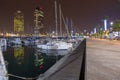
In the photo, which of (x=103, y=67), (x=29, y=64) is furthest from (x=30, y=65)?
(x=103, y=67)

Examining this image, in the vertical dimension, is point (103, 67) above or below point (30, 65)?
above

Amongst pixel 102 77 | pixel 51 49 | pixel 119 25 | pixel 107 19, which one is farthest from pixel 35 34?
pixel 102 77

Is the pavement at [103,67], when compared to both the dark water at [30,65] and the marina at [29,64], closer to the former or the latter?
the marina at [29,64]

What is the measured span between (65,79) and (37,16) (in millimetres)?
162076

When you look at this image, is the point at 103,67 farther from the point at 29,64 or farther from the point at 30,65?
the point at 29,64

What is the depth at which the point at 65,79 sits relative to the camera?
41.7 ft

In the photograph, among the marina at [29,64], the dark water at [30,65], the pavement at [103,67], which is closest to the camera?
the pavement at [103,67]

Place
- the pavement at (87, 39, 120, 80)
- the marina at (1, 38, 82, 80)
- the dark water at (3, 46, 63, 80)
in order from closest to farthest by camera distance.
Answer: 1. the pavement at (87, 39, 120, 80)
2. the marina at (1, 38, 82, 80)
3. the dark water at (3, 46, 63, 80)

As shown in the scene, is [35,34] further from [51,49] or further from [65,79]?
[65,79]

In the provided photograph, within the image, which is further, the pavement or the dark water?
the dark water

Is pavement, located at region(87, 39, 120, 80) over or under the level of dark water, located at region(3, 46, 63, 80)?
over

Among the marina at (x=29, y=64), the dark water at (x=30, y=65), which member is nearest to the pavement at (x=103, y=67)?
the marina at (x=29, y=64)

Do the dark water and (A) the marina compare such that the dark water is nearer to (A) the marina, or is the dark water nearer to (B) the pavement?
(A) the marina

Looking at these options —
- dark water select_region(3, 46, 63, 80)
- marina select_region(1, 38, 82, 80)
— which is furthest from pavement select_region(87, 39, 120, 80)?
dark water select_region(3, 46, 63, 80)
